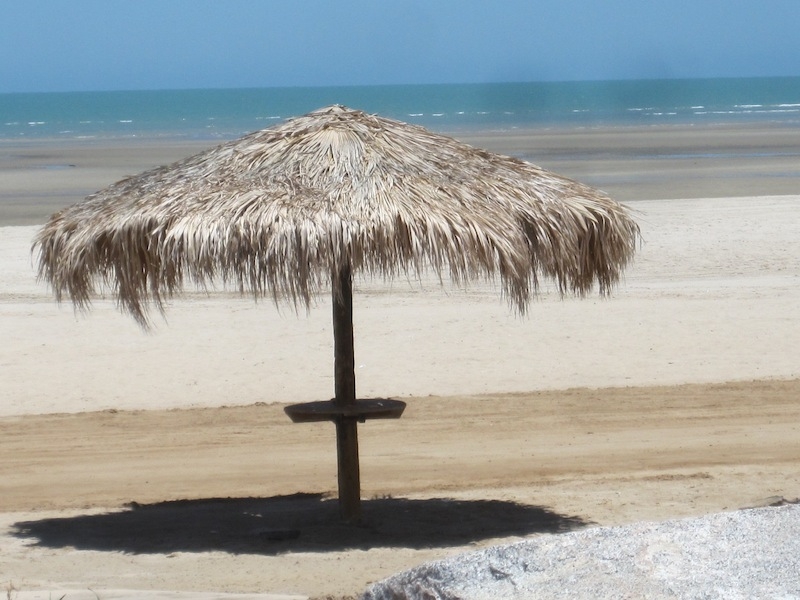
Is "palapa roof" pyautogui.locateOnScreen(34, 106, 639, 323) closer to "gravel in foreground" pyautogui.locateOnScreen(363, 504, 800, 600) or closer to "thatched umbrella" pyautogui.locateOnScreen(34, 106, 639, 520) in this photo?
"thatched umbrella" pyautogui.locateOnScreen(34, 106, 639, 520)

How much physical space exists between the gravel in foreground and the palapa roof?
2161mm

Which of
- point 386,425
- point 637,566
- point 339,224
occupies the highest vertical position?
point 339,224

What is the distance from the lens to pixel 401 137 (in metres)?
5.41

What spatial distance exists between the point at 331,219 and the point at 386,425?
311cm

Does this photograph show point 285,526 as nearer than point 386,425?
Yes

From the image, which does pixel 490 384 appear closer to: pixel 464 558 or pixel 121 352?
pixel 121 352

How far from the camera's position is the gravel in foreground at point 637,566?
2486 mm

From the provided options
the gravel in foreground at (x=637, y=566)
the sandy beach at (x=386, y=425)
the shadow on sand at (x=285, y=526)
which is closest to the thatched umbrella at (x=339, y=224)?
the shadow on sand at (x=285, y=526)

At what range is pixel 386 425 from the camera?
301 inches

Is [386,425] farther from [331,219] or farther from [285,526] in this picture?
[331,219]

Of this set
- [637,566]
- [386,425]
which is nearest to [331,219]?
[637,566]

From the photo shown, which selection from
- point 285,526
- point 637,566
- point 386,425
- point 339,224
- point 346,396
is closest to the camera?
point 637,566

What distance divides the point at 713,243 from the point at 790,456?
8.49 meters

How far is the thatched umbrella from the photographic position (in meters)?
4.80
